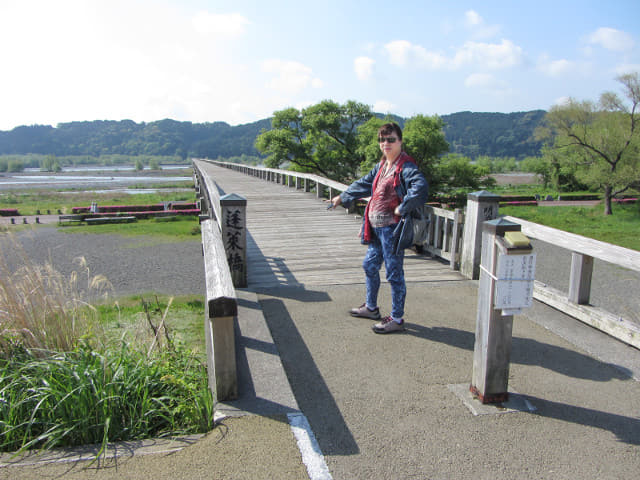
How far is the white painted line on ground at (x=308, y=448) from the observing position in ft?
7.55

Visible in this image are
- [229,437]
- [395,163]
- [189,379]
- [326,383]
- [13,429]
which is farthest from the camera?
[395,163]

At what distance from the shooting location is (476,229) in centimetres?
575

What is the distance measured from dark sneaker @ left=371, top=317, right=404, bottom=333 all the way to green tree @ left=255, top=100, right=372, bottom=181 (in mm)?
35051

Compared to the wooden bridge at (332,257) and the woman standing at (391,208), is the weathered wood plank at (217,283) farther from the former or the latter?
the woman standing at (391,208)

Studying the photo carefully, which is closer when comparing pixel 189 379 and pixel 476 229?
pixel 189 379

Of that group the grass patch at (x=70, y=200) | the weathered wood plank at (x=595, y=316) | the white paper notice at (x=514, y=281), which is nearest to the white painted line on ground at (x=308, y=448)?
the white paper notice at (x=514, y=281)

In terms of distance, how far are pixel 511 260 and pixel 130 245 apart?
20.6 m

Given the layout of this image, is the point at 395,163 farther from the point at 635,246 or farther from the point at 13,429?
the point at 635,246

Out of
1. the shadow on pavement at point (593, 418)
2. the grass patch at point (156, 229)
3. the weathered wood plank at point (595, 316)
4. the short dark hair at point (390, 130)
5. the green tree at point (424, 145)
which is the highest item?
the green tree at point (424, 145)

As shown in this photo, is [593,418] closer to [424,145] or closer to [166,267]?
[166,267]

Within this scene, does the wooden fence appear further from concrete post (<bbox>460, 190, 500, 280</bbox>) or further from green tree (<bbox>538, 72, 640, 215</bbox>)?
green tree (<bbox>538, 72, 640, 215</bbox>)

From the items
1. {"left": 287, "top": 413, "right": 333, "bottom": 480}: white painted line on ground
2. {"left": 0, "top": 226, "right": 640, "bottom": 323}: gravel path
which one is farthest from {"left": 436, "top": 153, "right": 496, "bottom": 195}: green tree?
{"left": 287, "top": 413, "right": 333, "bottom": 480}: white painted line on ground

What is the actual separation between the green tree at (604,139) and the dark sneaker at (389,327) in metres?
32.2

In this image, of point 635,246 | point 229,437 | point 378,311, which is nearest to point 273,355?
point 229,437
